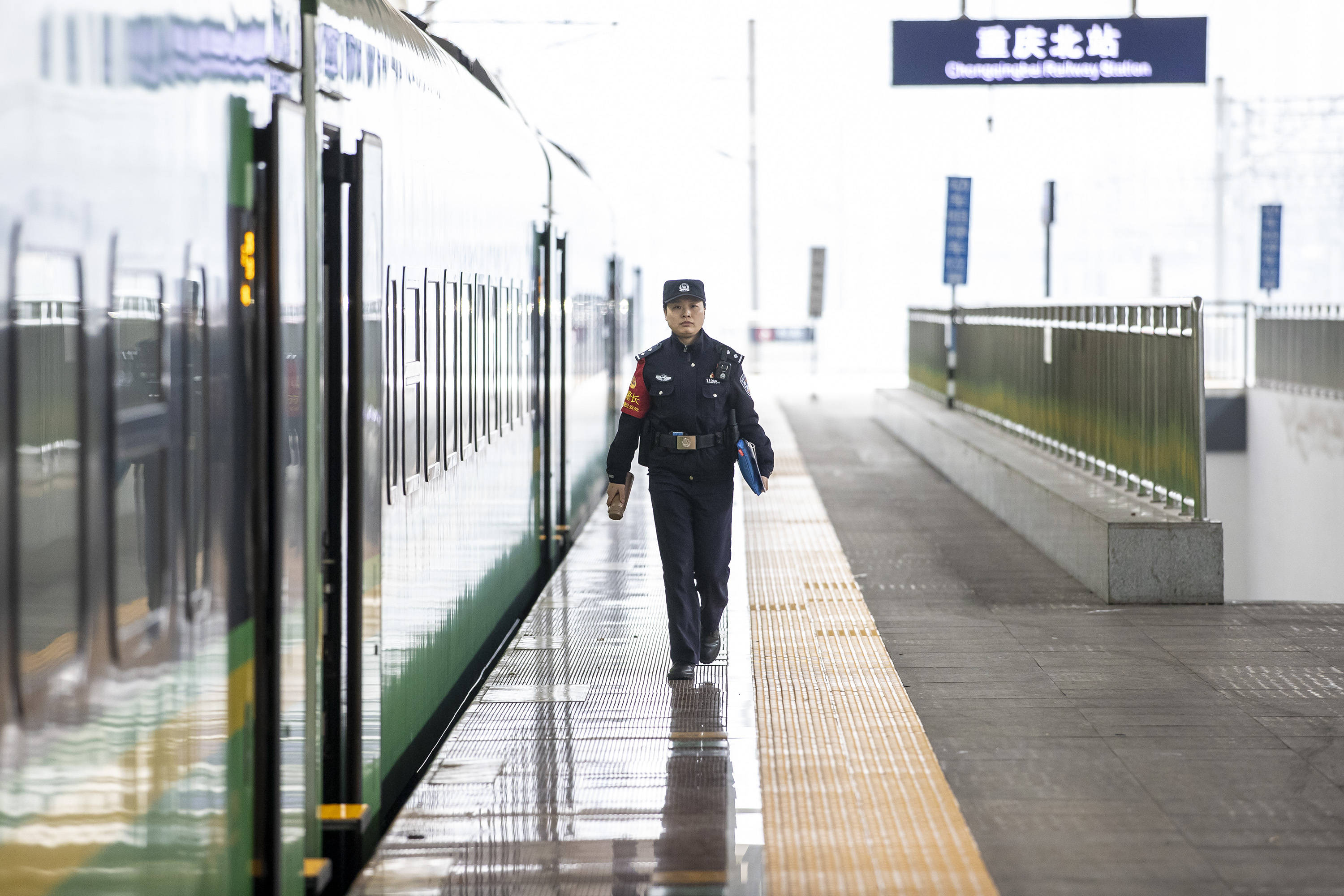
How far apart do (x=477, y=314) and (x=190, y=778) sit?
3.85m

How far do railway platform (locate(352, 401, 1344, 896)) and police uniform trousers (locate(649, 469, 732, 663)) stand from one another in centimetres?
24

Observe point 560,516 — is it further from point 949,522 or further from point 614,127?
point 614,127

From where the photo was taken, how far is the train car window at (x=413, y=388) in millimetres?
4973

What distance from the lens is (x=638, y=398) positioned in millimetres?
6383

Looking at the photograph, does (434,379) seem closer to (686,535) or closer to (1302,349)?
(686,535)

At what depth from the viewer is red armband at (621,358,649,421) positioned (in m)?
6.38

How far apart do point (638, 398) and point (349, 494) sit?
236 cm

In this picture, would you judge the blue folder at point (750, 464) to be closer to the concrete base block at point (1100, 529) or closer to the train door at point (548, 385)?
the concrete base block at point (1100, 529)

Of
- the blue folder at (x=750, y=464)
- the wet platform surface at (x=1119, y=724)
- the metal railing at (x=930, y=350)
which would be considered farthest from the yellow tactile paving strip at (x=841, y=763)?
the metal railing at (x=930, y=350)

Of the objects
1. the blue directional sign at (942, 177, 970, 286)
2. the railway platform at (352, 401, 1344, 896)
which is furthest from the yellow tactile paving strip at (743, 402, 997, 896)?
the blue directional sign at (942, 177, 970, 286)

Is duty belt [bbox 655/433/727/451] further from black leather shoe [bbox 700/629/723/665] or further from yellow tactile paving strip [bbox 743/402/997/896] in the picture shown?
yellow tactile paving strip [bbox 743/402/997/896]

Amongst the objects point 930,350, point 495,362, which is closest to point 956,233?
point 930,350

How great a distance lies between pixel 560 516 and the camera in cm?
1073

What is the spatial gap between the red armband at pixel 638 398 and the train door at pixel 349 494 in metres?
2.10
